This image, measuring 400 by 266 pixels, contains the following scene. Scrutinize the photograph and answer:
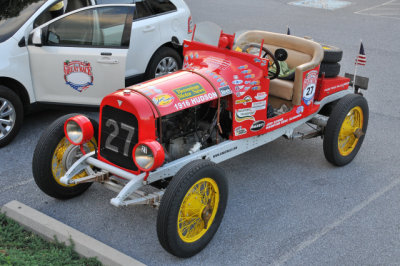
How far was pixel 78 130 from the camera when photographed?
191 inches

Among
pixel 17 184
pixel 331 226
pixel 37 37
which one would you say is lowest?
pixel 331 226

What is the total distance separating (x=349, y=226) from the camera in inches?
197

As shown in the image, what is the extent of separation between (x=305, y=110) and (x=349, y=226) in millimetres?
1563

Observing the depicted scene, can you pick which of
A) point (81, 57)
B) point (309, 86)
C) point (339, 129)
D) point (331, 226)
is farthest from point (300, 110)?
point (81, 57)

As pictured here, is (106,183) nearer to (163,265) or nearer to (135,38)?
(163,265)

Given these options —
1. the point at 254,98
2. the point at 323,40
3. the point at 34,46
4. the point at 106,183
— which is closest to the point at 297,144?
the point at 254,98

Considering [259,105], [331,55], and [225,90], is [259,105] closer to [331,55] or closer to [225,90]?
[225,90]

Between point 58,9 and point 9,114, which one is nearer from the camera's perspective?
point 9,114

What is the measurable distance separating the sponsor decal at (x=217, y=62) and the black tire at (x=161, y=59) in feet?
7.15

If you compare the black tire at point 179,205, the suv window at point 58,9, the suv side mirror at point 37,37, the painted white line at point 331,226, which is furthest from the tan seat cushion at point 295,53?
the suv side mirror at point 37,37

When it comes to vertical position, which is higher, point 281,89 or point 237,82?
point 237,82

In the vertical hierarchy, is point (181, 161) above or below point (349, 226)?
above

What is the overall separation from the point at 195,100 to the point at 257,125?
0.92m

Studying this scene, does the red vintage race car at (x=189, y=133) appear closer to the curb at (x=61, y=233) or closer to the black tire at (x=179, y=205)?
the black tire at (x=179, y=205)
